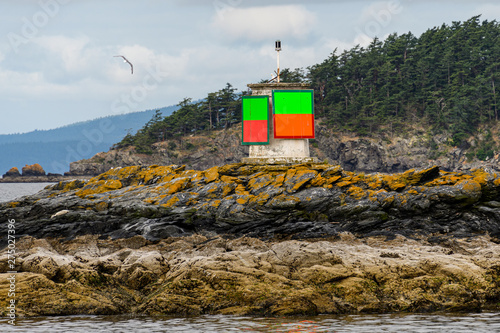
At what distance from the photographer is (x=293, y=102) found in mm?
31391

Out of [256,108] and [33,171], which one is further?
[33,171]

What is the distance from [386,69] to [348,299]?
105 m

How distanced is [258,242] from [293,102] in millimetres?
10718

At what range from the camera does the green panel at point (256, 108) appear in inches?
1221

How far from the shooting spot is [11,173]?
6324 inches

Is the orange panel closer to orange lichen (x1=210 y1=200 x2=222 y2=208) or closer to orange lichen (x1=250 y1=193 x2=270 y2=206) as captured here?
orange lichen (x1=250 y1=193 x2=270 y2=206)

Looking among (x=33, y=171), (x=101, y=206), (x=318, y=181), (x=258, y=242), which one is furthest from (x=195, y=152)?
(x=258, y=242)

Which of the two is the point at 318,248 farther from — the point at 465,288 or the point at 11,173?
the point at 11,173

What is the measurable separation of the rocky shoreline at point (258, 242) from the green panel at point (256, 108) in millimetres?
3181

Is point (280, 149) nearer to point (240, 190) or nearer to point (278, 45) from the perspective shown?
point (240, 190)

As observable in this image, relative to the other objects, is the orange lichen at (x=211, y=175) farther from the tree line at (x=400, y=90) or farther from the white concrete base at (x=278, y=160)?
the tree line at (x=400, y=90)

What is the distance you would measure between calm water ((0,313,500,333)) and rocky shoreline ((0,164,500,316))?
0.76 m

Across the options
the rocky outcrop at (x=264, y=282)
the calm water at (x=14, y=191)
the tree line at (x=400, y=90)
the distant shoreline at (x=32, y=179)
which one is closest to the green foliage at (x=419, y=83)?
the tree line at (x=400, y=90)

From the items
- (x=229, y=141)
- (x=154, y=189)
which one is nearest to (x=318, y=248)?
(x=154, y=189)
